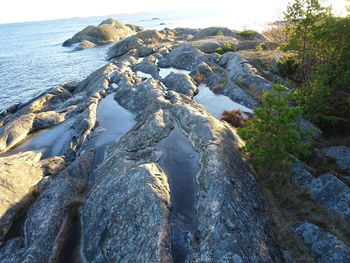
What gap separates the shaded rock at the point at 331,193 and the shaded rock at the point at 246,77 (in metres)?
16.8

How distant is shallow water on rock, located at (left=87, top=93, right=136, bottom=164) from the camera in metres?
22.7

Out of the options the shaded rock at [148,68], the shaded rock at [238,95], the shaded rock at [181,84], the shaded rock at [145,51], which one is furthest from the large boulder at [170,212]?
the shaded rock at [145,51]

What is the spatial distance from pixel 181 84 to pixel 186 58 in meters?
14.5

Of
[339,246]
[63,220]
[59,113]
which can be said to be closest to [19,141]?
[59,113]

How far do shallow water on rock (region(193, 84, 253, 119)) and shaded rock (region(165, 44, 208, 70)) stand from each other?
11497 mm

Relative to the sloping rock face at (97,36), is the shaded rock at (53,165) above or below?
below

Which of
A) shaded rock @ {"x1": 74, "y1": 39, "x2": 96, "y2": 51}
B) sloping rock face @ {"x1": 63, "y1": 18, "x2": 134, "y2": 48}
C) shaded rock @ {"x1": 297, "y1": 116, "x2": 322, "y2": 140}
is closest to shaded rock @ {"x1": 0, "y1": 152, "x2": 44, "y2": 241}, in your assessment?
shaded rock @ {"x1": 297, "y1": 116, "x2": 322, "y2": 140}

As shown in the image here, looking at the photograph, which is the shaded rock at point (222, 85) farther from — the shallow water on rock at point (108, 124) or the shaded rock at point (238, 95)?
the shallow water on rock at point (108, 124)

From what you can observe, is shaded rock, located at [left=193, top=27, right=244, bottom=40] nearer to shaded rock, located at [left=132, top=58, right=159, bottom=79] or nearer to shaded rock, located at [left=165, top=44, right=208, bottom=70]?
shaded rock, located at [left=165, top=44, right=208, bottom=70]

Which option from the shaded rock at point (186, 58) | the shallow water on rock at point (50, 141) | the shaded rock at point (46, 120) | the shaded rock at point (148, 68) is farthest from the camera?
the shaded rock at point (186, 58)

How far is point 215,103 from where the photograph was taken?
99.7 feet

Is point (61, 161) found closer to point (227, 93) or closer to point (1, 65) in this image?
point (227, 93)

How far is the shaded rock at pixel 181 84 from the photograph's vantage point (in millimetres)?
33062

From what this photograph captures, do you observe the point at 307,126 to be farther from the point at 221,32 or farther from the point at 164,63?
the point at 221,32
